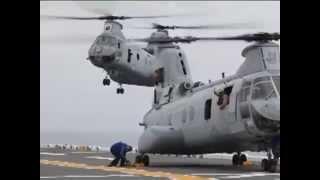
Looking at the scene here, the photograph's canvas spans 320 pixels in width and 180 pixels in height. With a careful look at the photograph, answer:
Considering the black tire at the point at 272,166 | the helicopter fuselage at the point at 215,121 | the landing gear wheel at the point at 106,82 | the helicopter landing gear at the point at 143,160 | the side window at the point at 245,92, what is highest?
the landing gear wheel at the point at 106,82

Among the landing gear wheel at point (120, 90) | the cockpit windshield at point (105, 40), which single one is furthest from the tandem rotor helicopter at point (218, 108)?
the landing gear wheel at point (120, 90)

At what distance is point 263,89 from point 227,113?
1758 millimetres

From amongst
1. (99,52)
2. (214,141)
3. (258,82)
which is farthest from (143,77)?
(258,82)

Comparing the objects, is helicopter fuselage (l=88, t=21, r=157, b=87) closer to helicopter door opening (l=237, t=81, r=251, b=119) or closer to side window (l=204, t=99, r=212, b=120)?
side window (l=204, t=99, r=212, b=120)

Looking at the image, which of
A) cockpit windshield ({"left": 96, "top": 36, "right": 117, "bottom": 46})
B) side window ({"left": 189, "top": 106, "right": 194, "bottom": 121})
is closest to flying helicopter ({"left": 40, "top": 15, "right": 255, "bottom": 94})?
cockpit windshield ({"left": 96, "top": 36, "right": 117, "bottom": 46})

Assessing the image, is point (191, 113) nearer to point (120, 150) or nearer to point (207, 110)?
point (207, 110)

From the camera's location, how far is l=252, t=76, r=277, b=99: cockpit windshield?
16438mm

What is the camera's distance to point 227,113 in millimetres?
17938

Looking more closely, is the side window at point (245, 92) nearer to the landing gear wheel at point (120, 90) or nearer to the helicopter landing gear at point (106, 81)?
the helicopter landing gear at point (106, 81)

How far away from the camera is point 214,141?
19250mm

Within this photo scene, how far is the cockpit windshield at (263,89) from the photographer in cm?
1644

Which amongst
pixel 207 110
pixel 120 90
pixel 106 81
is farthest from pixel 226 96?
pixel 120 90
